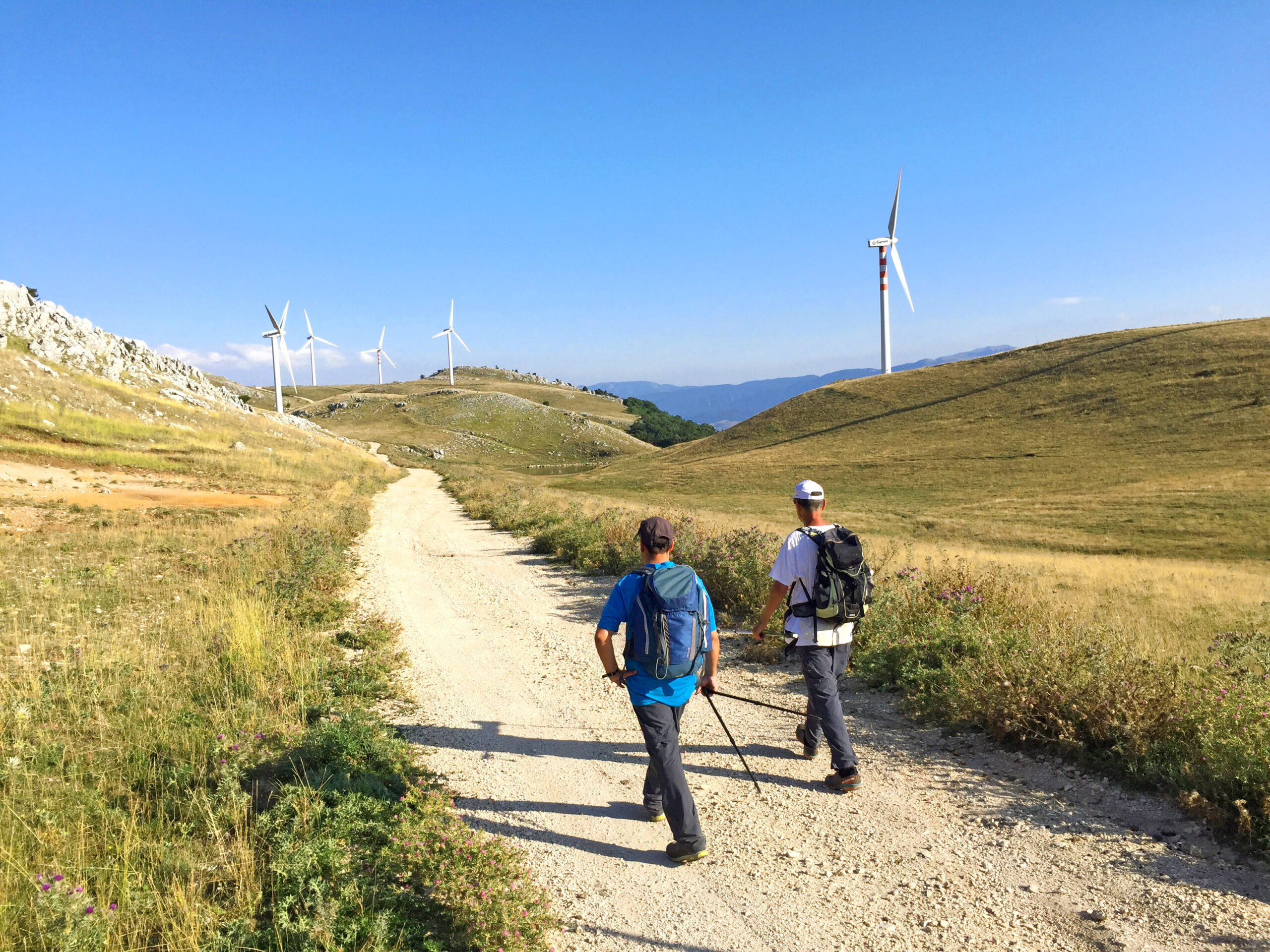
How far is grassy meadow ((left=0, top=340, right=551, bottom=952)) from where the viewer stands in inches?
151

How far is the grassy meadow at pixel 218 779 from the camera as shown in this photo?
3.83m

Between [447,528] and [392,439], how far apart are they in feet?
307

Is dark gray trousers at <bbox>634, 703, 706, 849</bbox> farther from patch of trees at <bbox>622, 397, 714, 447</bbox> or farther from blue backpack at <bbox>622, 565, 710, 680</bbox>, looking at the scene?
patch of trees at <bbox>622, 397, 714, 447</bbox>

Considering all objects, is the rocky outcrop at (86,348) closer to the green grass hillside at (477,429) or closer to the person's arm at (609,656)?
the green grass hillside at (477,429)

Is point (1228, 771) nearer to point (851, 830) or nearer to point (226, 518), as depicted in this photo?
point (851, 830)

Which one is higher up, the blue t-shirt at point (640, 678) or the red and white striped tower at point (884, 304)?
the red and white striped tower at point (884, 304)

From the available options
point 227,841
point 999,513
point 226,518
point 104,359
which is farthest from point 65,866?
point 104,359

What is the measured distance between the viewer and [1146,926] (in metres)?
3.87

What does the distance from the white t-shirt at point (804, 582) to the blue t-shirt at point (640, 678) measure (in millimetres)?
1202

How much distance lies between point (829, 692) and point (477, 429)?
412ft

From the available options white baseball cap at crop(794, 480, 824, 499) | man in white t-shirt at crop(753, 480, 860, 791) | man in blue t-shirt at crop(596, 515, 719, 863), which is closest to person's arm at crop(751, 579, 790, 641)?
man in white t-shirt at crop(753, 480, 860, 791)

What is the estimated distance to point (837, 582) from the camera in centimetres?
561

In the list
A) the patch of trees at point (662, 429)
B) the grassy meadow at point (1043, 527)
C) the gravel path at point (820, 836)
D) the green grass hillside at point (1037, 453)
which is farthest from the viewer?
the patch of trees at point (662, 429)

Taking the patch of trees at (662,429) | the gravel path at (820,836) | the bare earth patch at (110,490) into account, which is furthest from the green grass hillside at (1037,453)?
the patch of trees at (662,429)
